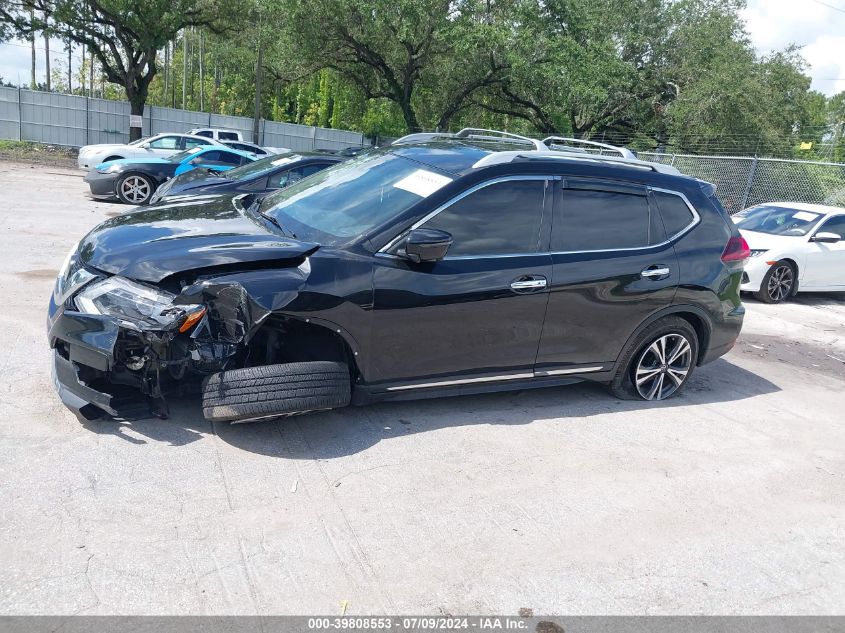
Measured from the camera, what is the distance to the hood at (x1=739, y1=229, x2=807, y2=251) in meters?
10.9

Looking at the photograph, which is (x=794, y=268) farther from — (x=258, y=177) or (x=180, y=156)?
(x=180, y=156)

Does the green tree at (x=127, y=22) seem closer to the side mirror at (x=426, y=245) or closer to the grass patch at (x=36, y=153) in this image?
the grass patch at (x=36, y=153)

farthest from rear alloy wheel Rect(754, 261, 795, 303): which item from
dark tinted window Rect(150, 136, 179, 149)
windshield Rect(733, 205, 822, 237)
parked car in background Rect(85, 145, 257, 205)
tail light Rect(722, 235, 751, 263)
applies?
dark tinted window Rect(150, 136, 179, 149)

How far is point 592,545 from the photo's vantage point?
12.3 ft

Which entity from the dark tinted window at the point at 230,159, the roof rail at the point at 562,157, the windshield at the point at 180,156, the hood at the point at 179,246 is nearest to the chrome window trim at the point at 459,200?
the roof rail at the point at 562,157

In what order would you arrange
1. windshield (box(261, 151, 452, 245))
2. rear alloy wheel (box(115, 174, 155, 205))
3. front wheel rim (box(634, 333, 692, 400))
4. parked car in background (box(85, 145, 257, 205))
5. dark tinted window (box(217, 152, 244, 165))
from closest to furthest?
windshield (box(261, 151, 452, 245)), front wheel rim (box(634, 333, 692, 400)), parked car in background (box(85, 145, 257, 205)), rear alloy wheel (box(115, 174, 155, 205)), dark tinted window (box(217, 152, 244, 165))

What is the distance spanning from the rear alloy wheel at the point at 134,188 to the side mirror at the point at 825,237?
1221cm

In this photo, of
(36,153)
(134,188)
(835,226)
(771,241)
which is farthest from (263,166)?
(36,153)

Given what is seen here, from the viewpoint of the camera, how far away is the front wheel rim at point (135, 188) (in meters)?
14.5

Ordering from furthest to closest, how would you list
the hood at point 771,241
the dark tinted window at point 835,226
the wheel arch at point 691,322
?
the dark tinted window at point 835,226 < the hood at point 771,241 < the wheel arch at point 691,322

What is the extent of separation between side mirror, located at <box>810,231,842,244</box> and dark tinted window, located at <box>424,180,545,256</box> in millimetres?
7948

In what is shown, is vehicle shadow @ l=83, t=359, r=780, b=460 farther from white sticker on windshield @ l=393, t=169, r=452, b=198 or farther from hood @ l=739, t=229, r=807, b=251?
hood @ l=739, t=229, r=807, b=251

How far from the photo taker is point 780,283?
11.0 m

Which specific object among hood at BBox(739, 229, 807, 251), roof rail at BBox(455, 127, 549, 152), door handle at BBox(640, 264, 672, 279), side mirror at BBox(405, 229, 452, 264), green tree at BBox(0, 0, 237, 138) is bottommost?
hood at BBox(739, 229, 807, 251)
